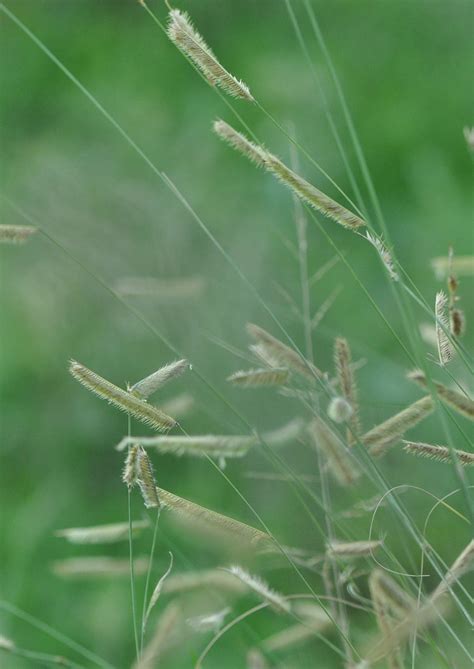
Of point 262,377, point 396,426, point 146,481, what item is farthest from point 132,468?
point 396,426

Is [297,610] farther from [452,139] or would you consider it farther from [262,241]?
[452,139]

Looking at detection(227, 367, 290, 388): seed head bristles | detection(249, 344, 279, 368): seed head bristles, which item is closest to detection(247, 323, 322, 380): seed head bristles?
detection(249, 344, 279, 368): seed head bristles

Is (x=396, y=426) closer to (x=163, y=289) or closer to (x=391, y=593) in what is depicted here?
(x=391, y=593)

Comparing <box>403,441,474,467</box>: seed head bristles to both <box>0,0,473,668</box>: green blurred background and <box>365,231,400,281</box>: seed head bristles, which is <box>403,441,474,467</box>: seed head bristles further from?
<box>0,0,473,668</box>: green blurred background

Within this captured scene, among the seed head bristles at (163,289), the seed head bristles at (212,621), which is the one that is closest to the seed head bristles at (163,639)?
the seed head bristles at (212,621)

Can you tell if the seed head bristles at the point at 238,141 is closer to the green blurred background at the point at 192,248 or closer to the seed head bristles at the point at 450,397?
the seed head bristles at the point at 450,397

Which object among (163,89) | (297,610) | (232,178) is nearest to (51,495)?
(232,178)
